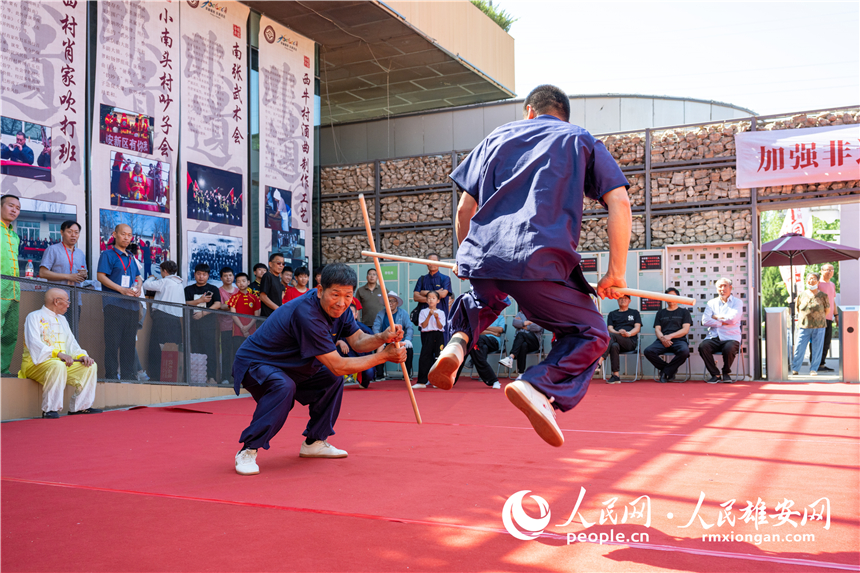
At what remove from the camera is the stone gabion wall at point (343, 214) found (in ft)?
45.5

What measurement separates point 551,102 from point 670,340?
8.56 m

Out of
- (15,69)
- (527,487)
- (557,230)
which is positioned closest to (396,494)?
(527,487)

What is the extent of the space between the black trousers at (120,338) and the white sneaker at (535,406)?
18.8 feet

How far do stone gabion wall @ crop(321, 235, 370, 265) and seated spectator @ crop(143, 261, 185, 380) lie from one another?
5133 millimetres

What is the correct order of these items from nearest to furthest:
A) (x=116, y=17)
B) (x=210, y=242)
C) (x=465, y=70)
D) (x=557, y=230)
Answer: (x=557, y=230)
(x=116, y=17)
(x=210, y=242)
(x=465, y=70)

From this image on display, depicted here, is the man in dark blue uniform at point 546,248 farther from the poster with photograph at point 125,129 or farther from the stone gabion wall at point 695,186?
the stone gabion wall at point 695,186

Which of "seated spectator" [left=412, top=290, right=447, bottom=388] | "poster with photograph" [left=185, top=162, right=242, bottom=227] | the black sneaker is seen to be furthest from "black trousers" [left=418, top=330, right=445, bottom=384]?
the black sneaker

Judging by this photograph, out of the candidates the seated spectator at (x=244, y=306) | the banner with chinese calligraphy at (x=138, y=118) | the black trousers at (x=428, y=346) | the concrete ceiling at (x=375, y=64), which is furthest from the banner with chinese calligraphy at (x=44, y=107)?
the black trousers at (x=428, y=346)

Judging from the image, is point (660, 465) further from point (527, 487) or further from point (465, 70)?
point (465, 70)

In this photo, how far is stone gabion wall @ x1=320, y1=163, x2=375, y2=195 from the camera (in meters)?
13.9

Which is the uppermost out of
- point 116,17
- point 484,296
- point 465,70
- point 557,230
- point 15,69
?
point 465,70

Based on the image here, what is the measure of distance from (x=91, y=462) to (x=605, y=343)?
3.17 meters

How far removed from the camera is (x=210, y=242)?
414 inches

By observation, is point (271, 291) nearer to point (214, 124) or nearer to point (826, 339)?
point (214, 124)
